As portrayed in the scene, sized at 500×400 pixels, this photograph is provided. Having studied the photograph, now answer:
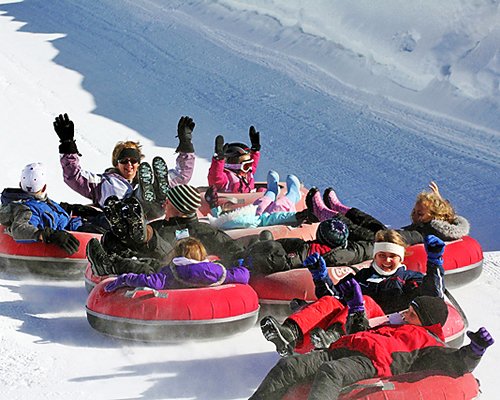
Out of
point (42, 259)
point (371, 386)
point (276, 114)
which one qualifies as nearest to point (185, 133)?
point (42, 259)

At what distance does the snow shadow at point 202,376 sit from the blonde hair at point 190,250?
57 cm

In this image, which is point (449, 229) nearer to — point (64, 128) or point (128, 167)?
point (128, 167)

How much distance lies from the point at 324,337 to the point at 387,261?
0.78m

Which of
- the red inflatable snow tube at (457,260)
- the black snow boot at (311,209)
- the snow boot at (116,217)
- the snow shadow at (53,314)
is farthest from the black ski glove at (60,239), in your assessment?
the red inflatable snow tube at (457,260)

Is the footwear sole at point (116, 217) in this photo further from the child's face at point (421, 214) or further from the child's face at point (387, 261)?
the child's face at point (421, 214)

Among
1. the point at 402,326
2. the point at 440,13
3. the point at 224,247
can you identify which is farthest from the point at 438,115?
the point at 402,326

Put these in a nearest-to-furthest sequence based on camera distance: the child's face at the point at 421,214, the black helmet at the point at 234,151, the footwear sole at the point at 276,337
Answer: the footwear sole at the point at 276,337
the child's face at the point at 421,214
the black helmet at the point at 234,151

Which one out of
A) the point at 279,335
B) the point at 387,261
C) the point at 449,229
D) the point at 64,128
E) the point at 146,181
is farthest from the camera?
the point at 64,128

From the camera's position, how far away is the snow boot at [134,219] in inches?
189

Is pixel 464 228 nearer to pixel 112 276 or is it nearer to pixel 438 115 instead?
pixel 112 276

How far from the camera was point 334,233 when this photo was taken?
509 cm

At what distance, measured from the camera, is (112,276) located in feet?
15.7

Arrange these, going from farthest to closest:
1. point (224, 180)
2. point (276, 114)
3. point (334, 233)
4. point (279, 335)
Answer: point (276, 114), point (224, 180), point (334, 233), point (279, 335)

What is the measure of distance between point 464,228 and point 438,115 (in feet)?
18.7
